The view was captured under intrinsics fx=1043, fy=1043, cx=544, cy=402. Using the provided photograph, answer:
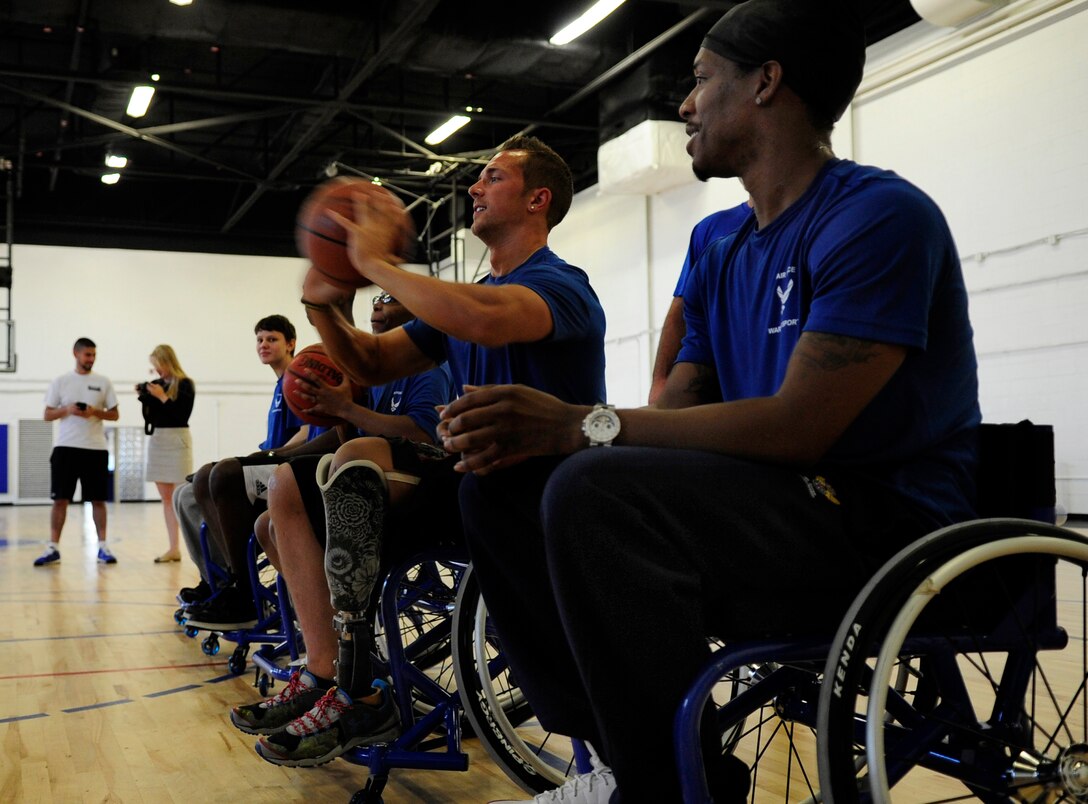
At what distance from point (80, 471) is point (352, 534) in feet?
21.7

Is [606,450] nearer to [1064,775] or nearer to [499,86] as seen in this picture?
[1064,775]

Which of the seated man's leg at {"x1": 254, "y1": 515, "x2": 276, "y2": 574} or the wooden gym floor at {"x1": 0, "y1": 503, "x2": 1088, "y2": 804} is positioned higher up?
the seated man's leg at {"x1": 254, "y1": 515, "x2": 276, "y2": 574}

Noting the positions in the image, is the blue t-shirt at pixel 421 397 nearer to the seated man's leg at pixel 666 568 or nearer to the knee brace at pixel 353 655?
the knee brace at pixel 353 655

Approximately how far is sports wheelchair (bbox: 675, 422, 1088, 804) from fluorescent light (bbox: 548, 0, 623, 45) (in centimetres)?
810

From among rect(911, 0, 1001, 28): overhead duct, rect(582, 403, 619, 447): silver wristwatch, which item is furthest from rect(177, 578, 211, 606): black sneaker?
rect(911, 0, 1001, 28): overhead duct

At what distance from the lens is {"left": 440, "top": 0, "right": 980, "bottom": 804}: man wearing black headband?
111cm

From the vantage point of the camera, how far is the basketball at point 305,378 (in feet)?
8.55

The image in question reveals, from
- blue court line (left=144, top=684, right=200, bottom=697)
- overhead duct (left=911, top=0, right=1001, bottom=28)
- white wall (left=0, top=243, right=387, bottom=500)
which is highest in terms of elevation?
overhead duct (left=911, top=0, right=1001, bottom=28)

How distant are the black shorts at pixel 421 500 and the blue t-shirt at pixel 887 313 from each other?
910mm

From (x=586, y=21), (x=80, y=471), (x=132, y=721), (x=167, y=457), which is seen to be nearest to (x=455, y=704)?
(x=132, y=721)

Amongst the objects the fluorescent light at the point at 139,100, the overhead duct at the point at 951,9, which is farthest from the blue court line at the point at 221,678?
the fluorescent light at the point at 139,100

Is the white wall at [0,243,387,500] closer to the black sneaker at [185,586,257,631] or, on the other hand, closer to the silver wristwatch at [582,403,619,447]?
the black sneaker at [185,586,257,631]

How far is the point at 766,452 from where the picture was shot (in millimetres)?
1175

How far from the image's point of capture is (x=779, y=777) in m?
2.19
